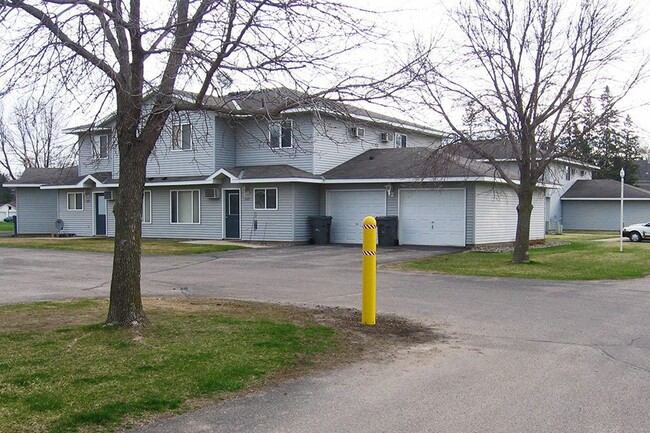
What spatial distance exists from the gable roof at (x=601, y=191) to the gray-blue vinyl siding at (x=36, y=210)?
36.0 m

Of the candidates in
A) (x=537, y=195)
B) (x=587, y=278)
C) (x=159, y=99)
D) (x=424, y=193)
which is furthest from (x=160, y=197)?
(x=159, y=99)

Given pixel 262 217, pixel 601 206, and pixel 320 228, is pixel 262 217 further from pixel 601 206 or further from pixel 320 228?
pixel 601 206

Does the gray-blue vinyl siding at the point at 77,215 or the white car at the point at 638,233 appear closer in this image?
the white car at the point at 638,233

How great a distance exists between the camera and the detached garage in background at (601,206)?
4706 cm

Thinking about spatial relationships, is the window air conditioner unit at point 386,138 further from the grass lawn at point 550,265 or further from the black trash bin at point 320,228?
the grass lawn at point 550,265

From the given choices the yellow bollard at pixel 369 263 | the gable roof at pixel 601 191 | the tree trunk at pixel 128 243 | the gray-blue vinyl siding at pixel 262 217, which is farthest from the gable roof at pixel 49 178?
the gable roof at pixel 601 191

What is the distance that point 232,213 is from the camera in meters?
30.3

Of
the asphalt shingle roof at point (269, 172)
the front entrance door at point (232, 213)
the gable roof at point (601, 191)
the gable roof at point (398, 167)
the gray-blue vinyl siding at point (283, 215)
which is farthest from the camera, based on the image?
the gable roof at point (601, 191)

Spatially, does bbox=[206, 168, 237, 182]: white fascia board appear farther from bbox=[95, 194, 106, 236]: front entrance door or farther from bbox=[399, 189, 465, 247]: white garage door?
bbox=[95, 194, 106, 236]: front entrance door

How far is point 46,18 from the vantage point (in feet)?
Result: 25.7

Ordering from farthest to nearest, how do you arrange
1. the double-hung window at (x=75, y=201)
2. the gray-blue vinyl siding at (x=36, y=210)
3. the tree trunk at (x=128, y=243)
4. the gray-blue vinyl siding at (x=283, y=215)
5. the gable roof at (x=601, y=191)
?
the gable roof at (x=601, y=191) → the gray-blue vinyl siding at (x=36, y=210) → the double-hung window at (x=75, y=201) → the gray-blue vinyl siding at (x=283, y=215) → the tree trunk at (x=128, y=243)

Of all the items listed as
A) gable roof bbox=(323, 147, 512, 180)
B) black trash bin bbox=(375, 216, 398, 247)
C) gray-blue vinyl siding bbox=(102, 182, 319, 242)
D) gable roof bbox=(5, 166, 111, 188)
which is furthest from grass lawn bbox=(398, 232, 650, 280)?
gable roof bbox=(5, 166, 111, 188)

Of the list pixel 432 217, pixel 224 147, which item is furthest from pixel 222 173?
pixel 432 217

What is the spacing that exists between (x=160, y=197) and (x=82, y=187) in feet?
→ 18.1
